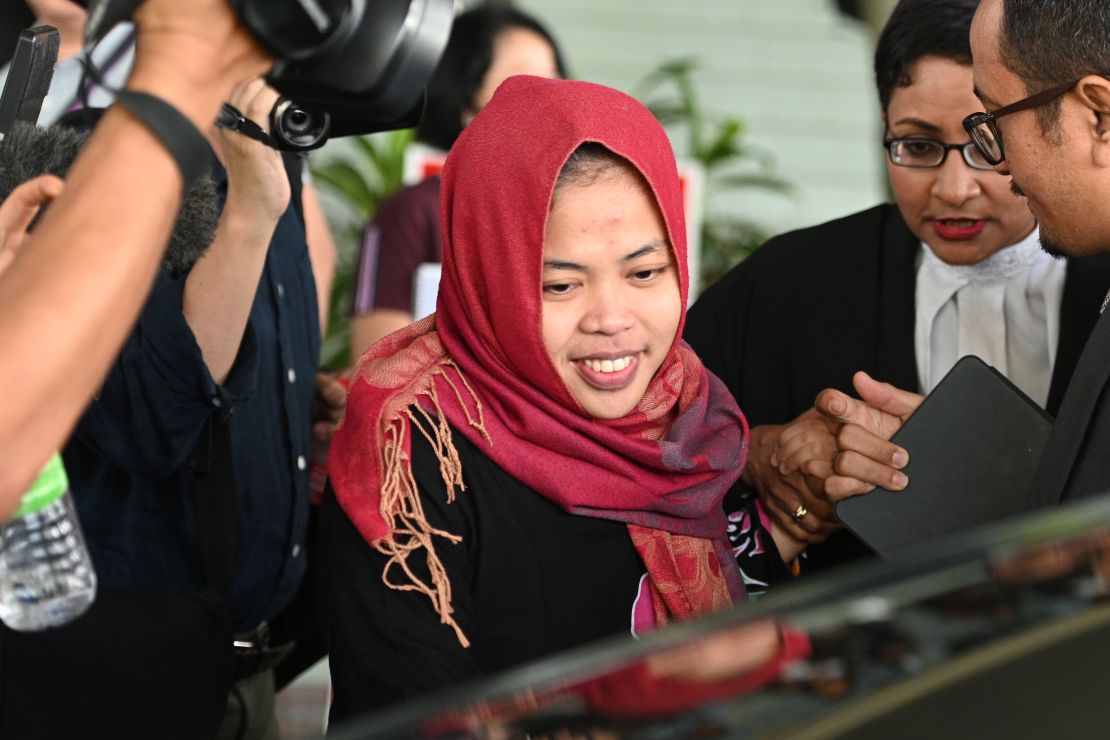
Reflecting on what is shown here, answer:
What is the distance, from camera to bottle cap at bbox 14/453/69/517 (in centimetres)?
128

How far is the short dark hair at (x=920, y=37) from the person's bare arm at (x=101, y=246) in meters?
1.47

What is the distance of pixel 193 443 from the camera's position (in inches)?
83.0

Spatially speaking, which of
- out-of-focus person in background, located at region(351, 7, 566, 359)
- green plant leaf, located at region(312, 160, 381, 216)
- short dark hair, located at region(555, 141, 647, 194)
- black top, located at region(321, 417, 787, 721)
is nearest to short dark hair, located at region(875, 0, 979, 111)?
short dark hair, located at region(555, 141, 647, 194)

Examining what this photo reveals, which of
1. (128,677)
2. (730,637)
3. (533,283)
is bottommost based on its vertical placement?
(128,677)

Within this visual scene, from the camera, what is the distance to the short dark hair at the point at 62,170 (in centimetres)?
186

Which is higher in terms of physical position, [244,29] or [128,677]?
[244,29]

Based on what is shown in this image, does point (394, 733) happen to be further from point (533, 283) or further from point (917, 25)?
point (917, 25)

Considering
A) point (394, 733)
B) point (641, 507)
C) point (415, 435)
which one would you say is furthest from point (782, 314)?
point (394, 733)

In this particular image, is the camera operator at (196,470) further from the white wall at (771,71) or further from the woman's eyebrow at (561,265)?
the white wall at (771,71)

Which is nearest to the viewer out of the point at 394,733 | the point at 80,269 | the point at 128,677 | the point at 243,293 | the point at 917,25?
the point at 394,733

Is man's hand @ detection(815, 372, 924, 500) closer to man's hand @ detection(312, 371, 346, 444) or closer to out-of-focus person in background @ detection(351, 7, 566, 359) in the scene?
man's hand @ detection(312, 371, 346, 444)

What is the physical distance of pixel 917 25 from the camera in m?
2.38

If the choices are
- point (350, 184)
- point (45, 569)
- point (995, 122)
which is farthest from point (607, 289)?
point (350, 184)

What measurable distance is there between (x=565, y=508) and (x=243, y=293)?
0.63 m
